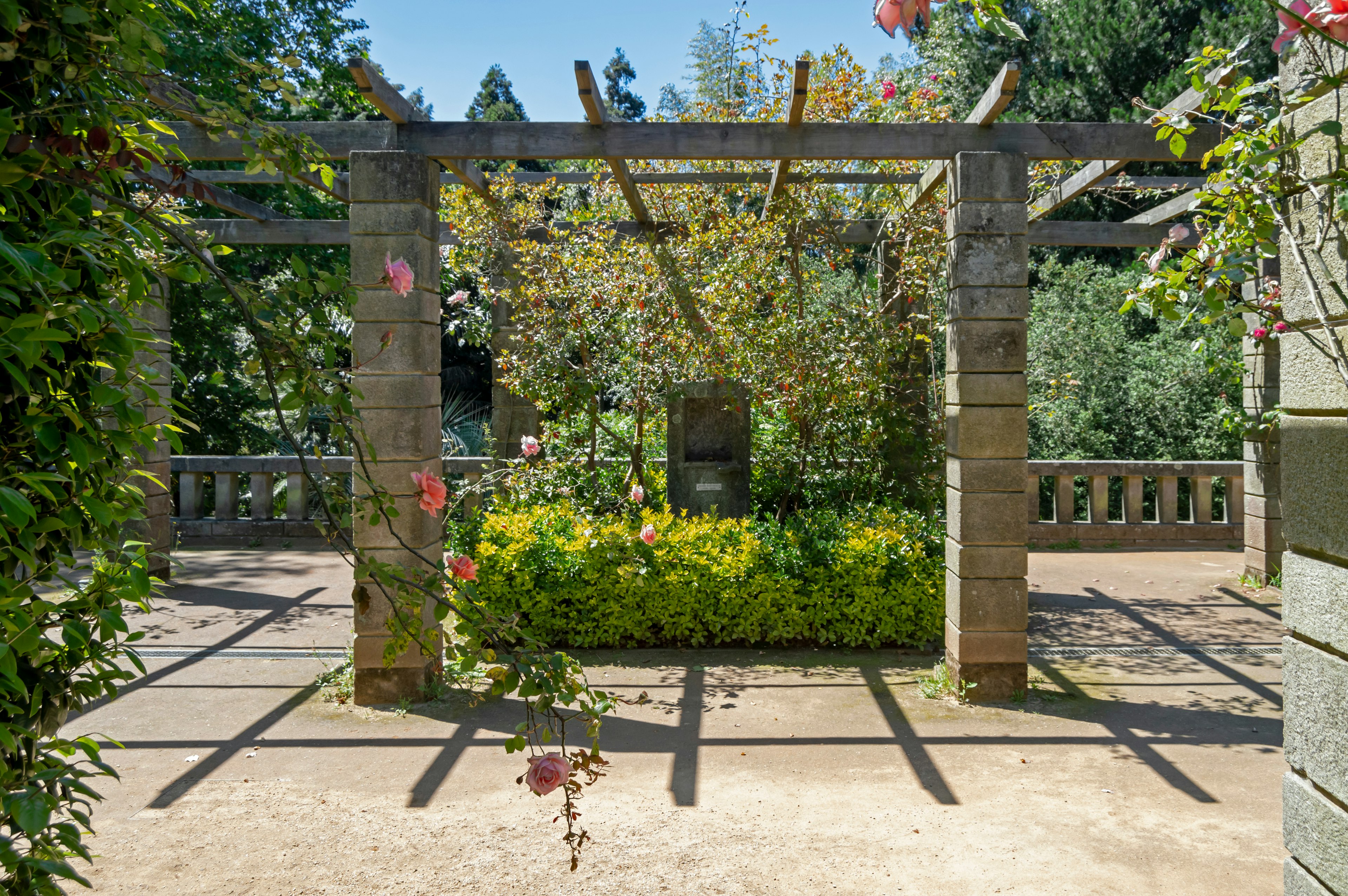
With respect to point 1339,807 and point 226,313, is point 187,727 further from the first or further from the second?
point 226,313

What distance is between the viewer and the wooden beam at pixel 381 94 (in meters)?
4.75

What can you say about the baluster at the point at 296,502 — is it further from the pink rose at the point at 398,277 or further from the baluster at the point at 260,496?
the pink rose at the point at 398,277

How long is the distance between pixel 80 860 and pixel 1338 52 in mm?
4839

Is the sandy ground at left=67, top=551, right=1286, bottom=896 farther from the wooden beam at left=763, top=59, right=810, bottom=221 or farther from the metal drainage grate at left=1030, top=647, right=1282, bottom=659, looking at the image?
the wooden beam at left=763, top=59, right=810, bottom=221

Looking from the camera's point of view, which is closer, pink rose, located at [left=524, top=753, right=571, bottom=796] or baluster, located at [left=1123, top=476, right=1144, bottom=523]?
pink rose, located at [left=524, top=753, right=571, bottom=796]

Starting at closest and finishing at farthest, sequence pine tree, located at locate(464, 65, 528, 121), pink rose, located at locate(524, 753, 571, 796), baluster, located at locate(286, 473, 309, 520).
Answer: pink rose, located at locate(524, 753, 571, 796)
baluster, located at locate(286, 473, 309, 520)
pine tree, located at locate(464, 65, 528, 121)

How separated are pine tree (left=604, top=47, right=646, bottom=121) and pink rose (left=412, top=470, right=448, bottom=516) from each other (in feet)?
117

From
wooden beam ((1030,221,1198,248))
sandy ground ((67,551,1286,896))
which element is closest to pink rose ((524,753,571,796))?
sandy ground ((67,551,1286,896))

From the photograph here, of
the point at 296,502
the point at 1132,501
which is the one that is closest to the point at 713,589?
the point at 1132,501

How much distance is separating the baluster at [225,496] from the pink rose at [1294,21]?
11289 mm

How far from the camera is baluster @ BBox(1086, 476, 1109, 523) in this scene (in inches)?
427

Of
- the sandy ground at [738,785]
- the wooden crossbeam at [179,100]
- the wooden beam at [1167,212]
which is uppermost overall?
the wooden beam at [1167,212]

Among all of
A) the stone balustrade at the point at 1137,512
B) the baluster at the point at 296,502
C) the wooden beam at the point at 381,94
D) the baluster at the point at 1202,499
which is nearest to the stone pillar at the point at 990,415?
the wooden beam at the point at 381,94

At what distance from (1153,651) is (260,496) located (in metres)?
9.66
